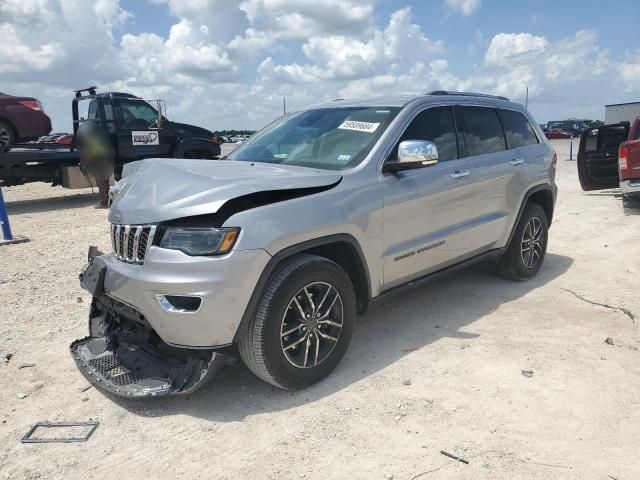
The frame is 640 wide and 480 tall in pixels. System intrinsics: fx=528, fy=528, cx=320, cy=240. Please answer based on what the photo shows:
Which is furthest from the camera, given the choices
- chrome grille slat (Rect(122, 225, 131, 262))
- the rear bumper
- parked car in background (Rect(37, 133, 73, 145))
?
parked car in background (Rect(37, 133, 73, 145))

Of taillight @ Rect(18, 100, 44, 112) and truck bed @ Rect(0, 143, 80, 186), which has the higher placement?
taillight @ Rect(18, 100, 44, 112)

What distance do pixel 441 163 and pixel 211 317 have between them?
2319 millimetres

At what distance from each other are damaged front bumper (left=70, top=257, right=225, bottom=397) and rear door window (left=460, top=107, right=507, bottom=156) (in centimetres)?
292

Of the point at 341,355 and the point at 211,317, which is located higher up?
the point at 211,317

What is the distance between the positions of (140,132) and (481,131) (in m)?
9.28

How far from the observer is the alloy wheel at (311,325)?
3.17 metres

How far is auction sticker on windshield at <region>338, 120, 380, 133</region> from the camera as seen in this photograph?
3858 millimetres

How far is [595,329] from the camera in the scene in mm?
4160

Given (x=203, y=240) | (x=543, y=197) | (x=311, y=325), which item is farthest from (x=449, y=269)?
(x=203, y=240)

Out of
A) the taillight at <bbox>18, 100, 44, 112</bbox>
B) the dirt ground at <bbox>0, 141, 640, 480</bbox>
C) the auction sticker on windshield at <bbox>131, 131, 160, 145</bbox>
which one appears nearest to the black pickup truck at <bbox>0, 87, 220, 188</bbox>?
the auction sticker on windshield at <bbox>131, 131, 160, 145</bbox>

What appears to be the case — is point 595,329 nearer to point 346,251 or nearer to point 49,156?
point 346,251

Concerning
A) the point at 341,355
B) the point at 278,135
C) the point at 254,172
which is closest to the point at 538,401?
the point at 341,355

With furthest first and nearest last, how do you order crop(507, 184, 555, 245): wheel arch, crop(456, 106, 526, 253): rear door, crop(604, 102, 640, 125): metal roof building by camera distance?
crop(604, 102, 640, 125): metal roof building < crop(507, 184, 555, 245): wheel arch < crop(456, 106, 526, 253): rear door

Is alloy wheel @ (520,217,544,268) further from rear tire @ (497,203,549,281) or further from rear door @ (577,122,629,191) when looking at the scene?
rear door @ (577,122,629,191)
